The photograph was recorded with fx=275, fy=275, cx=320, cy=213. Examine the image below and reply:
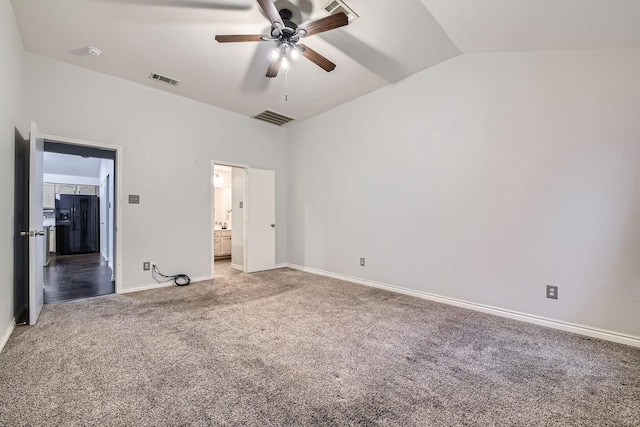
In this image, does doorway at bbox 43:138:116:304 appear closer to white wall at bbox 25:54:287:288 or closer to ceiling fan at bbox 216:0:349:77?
white wall at bbox 25:54:287:288

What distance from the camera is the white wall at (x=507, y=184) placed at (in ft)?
8.29

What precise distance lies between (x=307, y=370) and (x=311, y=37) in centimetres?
323

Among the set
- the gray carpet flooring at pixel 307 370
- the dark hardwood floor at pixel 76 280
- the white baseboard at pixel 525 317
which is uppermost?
the white baseboard at pixel 525 317

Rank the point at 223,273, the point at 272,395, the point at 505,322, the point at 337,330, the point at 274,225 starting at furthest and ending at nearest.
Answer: the point at 274,225
the point at 223,273
the point at 505,322
the point at 337,330
the point at 272,395

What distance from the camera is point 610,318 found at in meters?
2.53

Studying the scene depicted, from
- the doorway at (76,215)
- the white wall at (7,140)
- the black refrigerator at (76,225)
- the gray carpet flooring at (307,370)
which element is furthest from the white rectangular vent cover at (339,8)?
the black refrigerator at (76,225)

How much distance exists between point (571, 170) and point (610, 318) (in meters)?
1.42

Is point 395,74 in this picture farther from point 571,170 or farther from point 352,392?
point 352,392

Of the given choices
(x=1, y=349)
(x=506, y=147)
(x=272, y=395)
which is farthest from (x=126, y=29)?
(x=506, y=147)

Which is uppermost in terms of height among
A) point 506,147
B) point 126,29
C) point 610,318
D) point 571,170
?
point 126,29

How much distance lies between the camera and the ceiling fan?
87.0 inches

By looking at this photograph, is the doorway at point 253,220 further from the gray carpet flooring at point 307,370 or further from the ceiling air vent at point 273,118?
the gray carpet flooring at point 307,370

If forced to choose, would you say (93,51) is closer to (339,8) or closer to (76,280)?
(339,8)

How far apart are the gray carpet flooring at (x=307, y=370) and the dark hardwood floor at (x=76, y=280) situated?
812mm
